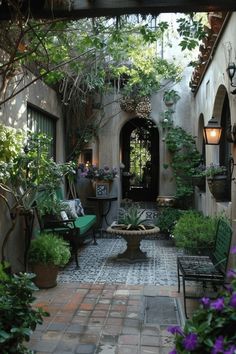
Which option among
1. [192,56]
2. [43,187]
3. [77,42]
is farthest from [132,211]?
[192,56]

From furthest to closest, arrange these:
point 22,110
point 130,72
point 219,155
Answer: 1. point 130,72
2. point 219,155
3. point 22,110

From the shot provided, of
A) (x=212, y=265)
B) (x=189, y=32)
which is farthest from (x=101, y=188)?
(x=189, y=32)

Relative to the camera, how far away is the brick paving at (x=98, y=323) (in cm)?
323

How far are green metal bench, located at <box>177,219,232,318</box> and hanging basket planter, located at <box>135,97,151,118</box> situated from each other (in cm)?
537

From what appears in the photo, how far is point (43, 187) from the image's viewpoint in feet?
16.7

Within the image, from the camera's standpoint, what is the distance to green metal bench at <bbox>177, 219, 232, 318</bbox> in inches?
153

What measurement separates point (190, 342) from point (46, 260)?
355 centimetres

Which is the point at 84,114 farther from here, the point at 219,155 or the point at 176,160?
the point at 219,155

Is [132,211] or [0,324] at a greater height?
[132,211]

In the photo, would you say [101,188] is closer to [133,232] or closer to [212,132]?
[133,232]

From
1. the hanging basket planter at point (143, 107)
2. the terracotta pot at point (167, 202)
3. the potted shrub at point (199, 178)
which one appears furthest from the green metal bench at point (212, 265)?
the hanging basket planter at point (143, 107)

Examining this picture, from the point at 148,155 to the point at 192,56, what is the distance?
11.6 ft

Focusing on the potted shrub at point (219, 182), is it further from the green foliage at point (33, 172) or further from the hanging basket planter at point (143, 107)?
the hanging basket planter at point (143, 107)

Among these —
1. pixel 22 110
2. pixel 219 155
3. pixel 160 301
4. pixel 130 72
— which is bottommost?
pixel 160 301
